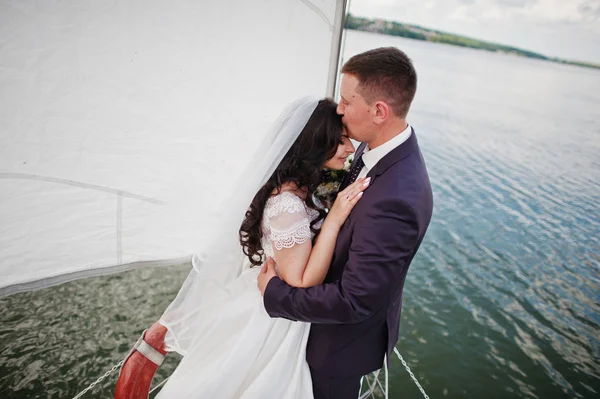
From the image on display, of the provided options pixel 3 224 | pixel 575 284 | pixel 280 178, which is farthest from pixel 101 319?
pixel 575 284

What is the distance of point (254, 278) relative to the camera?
2055 millimetres

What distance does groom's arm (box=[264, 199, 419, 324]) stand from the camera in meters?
1.52

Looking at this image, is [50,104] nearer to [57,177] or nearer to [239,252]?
[57,177]

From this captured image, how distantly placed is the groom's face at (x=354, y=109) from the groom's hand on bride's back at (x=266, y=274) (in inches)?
29.5

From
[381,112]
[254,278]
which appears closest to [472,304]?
[254,278]

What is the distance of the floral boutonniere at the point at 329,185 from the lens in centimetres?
206

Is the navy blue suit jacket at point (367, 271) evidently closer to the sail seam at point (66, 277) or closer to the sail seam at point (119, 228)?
the sail seam at point (119, 228)

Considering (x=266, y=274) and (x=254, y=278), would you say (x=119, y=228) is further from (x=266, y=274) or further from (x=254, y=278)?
(x=266, y=274)

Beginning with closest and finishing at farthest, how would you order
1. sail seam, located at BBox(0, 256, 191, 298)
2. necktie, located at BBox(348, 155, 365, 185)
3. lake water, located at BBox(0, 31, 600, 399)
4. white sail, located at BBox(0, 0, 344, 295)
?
white sail, located at BBox(0, 0, 344, 295), necktie, located at BBox(348, 155, 365, 185), sail seam, located at BBox(0, 256, 191, 298), lake water, located at BBox(0, 31, 600, 399)

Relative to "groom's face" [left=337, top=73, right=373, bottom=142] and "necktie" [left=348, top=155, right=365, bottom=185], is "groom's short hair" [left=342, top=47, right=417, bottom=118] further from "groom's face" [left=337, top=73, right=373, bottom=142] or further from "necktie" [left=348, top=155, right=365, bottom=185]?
"necktie" [left=348, top=155, right=365, bottom=185]

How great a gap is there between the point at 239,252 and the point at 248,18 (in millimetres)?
1467

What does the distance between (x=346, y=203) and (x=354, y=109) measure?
43cm

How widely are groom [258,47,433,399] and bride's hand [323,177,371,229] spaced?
28mm

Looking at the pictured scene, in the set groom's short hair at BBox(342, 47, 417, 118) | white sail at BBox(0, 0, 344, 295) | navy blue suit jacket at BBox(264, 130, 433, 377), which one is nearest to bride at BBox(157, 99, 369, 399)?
navy blue suit jacket at BBox(264, 130, 433, 377)
